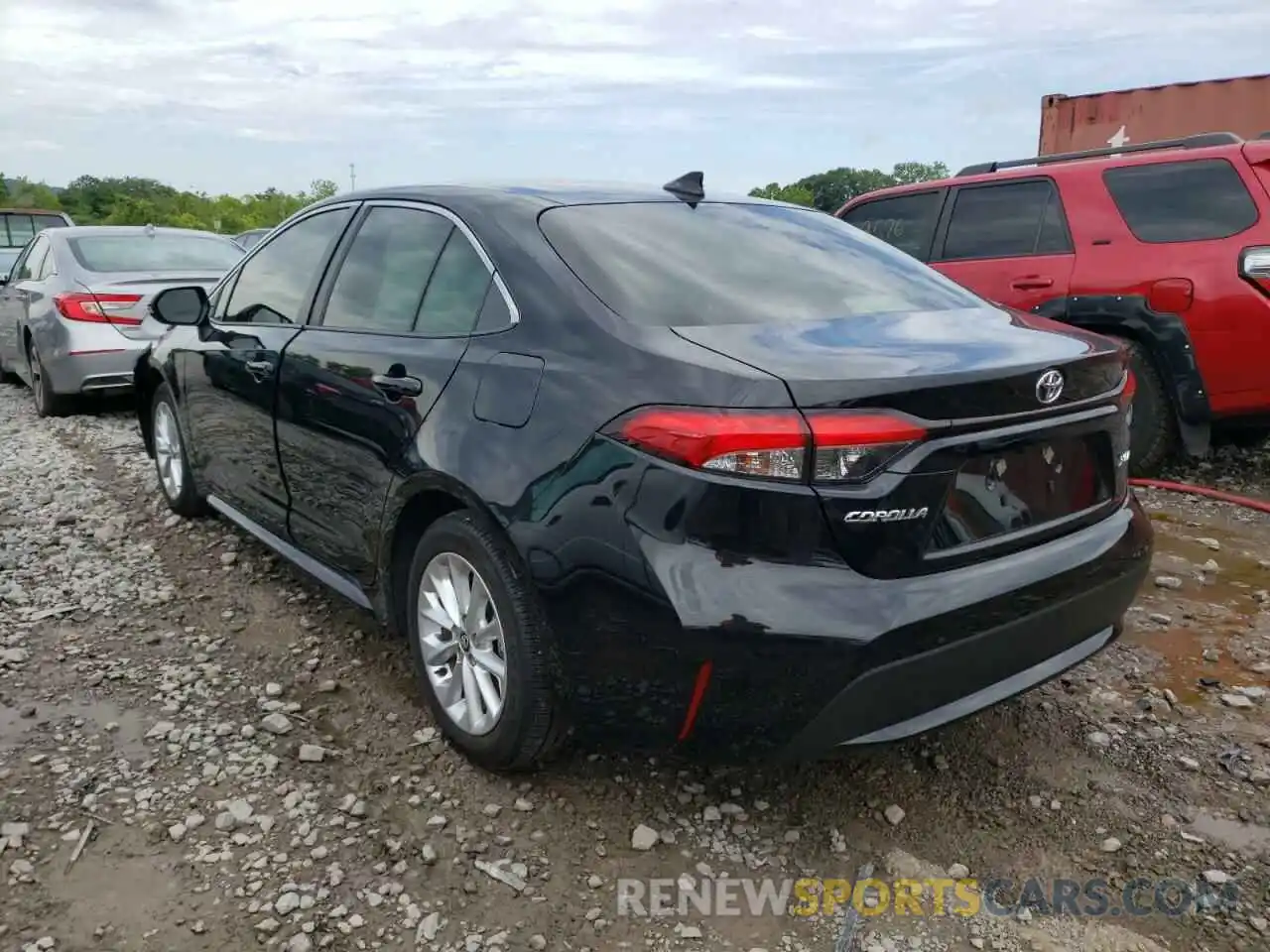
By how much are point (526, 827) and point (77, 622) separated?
2198mm

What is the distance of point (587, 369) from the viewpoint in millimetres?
2268

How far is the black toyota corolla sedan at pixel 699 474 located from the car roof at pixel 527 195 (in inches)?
0.7

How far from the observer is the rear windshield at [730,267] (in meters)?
2.46

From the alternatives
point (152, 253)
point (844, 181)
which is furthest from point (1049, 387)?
point (844, 181)

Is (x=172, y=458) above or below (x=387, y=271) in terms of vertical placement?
below

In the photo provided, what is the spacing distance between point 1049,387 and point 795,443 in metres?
0.68

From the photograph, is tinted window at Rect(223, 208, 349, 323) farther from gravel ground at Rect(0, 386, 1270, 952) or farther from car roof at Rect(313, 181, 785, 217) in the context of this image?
gravel ground at Rect(0, 386, 1270, 952)

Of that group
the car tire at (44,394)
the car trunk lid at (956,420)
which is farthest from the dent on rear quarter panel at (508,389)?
the car tire at (44,394)

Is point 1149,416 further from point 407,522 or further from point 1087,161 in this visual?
point 407,522

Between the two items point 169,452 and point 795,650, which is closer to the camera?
point 795,650

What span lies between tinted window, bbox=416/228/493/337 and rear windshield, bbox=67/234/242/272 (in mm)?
4996

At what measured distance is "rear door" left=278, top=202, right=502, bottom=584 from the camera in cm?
273

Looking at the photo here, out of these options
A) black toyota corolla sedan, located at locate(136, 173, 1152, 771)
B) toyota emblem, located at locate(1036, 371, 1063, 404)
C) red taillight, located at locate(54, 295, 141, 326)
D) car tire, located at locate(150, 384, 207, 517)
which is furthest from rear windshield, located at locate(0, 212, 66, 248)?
toyota emblem, located at locate(1036, 371, 1063, 404)

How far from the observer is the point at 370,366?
9.59ft
